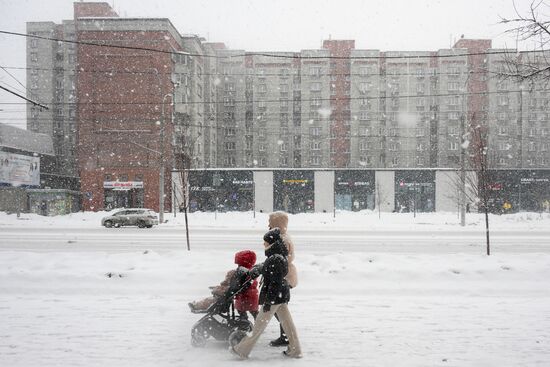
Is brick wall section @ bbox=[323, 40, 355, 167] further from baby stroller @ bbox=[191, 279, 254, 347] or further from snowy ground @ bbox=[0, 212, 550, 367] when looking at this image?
baby stroller @ bbox=[191, 279, 254, 347]

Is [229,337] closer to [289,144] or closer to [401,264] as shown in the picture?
[401,264]

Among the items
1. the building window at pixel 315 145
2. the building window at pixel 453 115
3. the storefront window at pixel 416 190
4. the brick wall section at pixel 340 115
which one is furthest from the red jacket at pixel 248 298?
the building window at pixel 453 115

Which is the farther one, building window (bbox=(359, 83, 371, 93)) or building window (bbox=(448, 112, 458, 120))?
building window (bbox=(359, 83, 371, 93))

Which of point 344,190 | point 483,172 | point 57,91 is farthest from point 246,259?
point 57,91

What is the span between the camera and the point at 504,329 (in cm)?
618

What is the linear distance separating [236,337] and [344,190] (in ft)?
136

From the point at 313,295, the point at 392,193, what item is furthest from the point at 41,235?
the point at 392,193

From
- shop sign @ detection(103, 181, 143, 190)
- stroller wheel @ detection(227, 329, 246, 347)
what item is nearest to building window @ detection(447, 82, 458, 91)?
shop sign @ detection(103, 181, 143, 190)

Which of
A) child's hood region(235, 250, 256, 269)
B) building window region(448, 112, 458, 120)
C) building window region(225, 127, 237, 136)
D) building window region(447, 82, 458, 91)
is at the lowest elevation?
child's hood region(235, 250, 256, 269)

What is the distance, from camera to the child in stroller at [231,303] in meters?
5.44

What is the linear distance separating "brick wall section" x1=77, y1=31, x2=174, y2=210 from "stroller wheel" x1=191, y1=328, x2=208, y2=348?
36925 millimetres

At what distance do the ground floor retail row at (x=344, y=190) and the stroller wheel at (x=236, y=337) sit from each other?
126 ft

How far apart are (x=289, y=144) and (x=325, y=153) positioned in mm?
4690

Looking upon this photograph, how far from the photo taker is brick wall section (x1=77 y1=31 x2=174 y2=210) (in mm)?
41250
